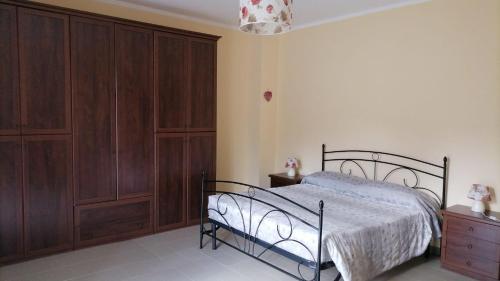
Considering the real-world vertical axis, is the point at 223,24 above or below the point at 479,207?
above

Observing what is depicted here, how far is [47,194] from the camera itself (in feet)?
11.3

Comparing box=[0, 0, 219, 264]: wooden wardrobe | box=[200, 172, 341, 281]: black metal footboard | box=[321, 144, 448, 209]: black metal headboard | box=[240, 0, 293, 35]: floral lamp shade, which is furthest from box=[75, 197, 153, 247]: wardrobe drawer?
box=[240, 0, 293, 35]: floral lamp shade

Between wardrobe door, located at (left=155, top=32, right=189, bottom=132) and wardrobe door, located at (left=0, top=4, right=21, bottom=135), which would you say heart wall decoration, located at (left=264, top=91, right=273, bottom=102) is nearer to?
wardrobe door, located at (left=155, top=32, right=189, bottom=132)

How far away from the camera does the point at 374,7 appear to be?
4199 millimetres

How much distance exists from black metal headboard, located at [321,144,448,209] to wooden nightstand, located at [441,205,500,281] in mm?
407

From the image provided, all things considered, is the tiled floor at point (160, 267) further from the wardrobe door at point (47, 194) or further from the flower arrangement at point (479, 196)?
the flower arrangement at point (479, 196)

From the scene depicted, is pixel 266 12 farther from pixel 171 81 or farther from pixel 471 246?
pixel 471 246

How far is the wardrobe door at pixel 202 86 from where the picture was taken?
436cm

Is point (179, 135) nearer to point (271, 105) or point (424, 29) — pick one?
point (271, 105)

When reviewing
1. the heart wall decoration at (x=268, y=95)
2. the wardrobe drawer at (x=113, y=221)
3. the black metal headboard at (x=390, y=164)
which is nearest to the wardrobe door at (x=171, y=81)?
the wardrobe drawer at (x=113, y=221)

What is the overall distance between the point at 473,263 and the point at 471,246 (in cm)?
15

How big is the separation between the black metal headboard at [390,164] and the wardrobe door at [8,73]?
11.7 feet

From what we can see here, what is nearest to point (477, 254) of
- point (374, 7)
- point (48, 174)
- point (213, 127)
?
point (374, 7)

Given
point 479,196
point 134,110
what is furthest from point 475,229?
point 134,110
